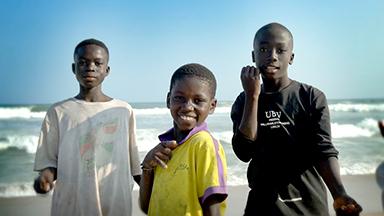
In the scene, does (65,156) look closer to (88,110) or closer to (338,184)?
(88,110)

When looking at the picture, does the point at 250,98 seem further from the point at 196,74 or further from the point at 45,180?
the point at 45,180

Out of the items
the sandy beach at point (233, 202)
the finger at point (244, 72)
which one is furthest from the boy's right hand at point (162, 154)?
the sandy beach at point (233, 202)

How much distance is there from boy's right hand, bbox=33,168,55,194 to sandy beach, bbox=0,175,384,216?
3.10m

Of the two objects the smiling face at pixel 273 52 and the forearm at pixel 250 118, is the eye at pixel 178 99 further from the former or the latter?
the smiling face at pixel 273 52

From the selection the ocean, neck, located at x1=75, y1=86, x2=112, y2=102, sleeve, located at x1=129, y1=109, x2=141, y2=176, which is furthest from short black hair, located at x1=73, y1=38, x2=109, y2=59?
the ocean

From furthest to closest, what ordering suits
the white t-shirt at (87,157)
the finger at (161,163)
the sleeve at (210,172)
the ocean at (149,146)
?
the ocean at (149,146)
the white t-shirt at (87,157)
the finger at (161,163)
the sleeve at (210,172)

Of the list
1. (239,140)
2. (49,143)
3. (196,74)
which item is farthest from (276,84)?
(49,143)

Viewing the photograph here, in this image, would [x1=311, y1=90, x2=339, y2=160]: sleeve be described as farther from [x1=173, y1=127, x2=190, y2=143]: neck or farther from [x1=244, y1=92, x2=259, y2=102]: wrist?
[x1=173, y1=127, x2=190, y2=143]: neck

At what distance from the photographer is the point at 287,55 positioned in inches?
94.0

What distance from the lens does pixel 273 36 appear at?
2.35m

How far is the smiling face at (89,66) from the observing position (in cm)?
271

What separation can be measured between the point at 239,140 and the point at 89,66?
1.24 m

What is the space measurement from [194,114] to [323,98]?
0.85 m

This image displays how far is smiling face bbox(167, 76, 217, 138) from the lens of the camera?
199cm
